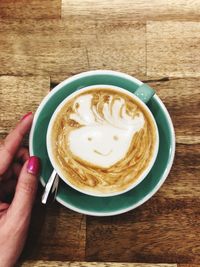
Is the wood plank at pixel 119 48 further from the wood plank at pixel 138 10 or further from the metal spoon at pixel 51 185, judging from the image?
the metal spoon at pixel 51 185

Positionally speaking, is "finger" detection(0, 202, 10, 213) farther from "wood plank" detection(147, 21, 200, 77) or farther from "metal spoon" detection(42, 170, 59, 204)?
"wood plank" detection(147, 21, 200, 77)

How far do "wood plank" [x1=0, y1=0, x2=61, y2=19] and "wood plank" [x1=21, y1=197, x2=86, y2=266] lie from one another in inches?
16.9

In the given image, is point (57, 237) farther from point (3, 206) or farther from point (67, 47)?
point (67, 47)

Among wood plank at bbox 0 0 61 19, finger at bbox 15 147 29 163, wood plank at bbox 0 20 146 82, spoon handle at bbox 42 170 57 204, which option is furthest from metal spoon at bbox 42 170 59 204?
wood plank at bbox 0 0 61 19

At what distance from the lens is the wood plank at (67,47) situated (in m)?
0.93

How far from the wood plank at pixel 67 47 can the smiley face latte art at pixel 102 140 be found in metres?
0.16

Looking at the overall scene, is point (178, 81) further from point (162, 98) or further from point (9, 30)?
Result: point (9, 30)

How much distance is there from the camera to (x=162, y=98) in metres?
0.92

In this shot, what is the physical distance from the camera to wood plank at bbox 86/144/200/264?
0.89 metres

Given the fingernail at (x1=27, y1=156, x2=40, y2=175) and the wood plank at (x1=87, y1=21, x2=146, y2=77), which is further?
the wood plank at (x1=87, y1=21, x2=146, y2=77)

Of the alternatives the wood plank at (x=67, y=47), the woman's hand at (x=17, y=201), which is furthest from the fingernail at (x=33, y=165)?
the wood plank at (x=67, y=47)

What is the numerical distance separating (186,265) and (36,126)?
1.48 feet

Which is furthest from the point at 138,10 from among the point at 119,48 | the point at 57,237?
the point at 57,237

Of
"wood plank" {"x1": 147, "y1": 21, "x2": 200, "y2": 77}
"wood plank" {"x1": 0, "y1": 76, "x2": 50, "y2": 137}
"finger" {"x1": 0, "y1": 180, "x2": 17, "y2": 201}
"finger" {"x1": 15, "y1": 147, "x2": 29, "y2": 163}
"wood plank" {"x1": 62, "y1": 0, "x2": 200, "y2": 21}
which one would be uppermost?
"wood plank" {"x1": 62, "y1": 0, "x2": 200, "y2": 21}
